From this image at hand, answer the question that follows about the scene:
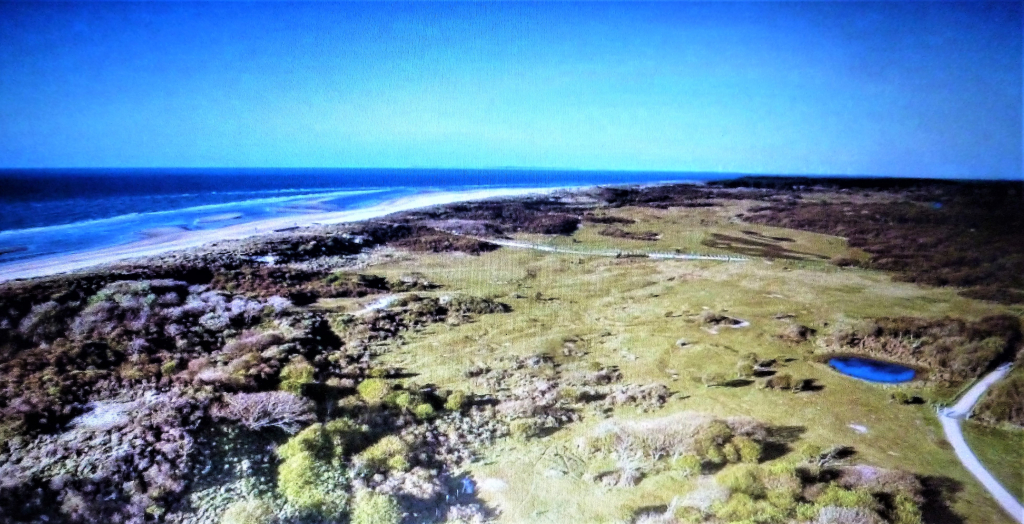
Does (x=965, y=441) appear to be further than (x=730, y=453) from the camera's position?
Yes

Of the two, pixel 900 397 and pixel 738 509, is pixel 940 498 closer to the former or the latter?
pixel 900 397

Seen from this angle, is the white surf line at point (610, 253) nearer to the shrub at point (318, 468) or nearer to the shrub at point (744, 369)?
the shrub at point (744, 369)

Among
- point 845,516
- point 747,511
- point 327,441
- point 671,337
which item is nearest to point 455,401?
point 327,441

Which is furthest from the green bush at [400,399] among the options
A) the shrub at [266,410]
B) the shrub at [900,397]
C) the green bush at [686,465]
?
the shrub at [900,397]

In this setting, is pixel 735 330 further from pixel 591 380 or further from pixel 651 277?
pixel 591 380

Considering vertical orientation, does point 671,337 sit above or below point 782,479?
above

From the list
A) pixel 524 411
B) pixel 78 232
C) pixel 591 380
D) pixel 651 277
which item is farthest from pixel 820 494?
pixel 78 232

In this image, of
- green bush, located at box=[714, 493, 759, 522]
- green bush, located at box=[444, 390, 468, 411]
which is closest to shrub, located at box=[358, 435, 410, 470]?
green bush, located at box=[444, 390, 468, 411]

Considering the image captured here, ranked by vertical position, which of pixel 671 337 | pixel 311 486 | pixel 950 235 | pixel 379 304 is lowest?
pixel 311 486
